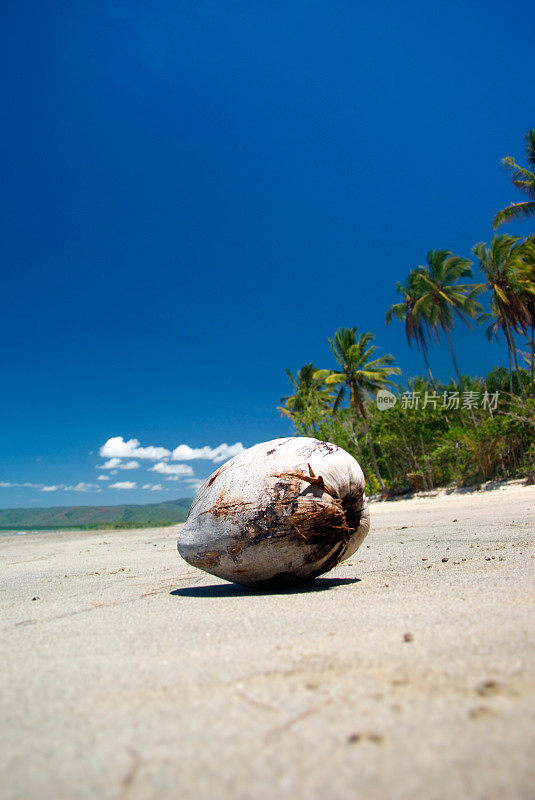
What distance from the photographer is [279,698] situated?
1346mm

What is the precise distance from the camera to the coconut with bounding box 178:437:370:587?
3.17 metres

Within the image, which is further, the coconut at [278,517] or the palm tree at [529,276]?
the palm tree at [529,276]

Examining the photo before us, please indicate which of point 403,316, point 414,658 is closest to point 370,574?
point 414,658

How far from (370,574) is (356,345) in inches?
1154

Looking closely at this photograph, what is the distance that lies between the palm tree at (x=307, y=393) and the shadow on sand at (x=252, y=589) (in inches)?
1309

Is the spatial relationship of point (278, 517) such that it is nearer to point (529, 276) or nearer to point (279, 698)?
point (279, 698)

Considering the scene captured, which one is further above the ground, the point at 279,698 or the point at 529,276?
the point at 529,276

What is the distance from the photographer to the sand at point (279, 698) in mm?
952

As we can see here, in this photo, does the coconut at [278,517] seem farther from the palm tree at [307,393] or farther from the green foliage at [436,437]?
the palm tree at [307,393]

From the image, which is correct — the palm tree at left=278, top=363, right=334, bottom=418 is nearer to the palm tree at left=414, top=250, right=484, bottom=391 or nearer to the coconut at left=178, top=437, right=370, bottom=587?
the palm tree at left=414, top=250, right=484, bottom=391

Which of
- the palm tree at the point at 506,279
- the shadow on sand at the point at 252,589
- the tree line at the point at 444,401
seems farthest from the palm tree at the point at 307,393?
the shadow on sand at the point at 252,589

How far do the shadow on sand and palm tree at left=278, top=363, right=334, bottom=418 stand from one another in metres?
33.2

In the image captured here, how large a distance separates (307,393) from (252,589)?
36.6 m

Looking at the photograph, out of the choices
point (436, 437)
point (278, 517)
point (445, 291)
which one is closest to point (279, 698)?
point (278, 517)
